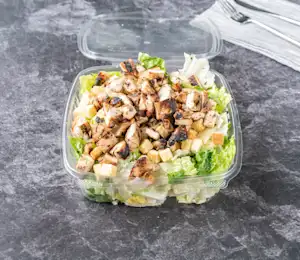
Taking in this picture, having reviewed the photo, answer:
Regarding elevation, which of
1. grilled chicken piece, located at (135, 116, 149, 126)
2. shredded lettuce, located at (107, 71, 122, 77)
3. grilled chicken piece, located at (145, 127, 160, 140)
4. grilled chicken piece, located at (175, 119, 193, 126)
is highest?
grilled chicken piece, located at (175, 119, 193, 126)

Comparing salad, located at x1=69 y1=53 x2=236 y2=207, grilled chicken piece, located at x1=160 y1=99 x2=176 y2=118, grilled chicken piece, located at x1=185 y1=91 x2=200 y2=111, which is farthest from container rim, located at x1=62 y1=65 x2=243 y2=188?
grilled chicken piece, located at x1=160 y1=99 x2=176 y2=118

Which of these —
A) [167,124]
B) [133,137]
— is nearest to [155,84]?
[167,124]

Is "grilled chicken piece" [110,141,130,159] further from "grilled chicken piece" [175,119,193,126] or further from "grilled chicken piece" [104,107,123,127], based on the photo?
"grilled chicken piece" [175,119,193,126]

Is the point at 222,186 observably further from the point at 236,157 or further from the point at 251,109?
the point at 251,109

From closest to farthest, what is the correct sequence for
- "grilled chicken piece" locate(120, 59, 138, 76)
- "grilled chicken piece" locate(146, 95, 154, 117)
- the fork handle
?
"grilled chicken piece" locate(146, 95, 154, 117), "grilled chicken piece" locate(120, 59, 138, 76), the fork handle

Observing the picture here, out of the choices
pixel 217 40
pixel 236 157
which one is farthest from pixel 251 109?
pixel 236 157

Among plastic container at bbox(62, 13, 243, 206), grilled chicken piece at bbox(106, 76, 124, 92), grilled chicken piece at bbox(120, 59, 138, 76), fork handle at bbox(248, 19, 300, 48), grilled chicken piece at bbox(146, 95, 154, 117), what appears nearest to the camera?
grilled chicken piece at bbox(146, 95, 154, 117)

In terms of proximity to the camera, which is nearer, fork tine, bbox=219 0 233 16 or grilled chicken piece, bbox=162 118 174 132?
grilled chicken piece, bbox=162 118 174 132
